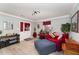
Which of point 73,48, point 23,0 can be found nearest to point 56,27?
point 73,48

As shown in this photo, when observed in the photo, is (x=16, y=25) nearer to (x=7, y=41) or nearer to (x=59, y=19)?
(x=7, y=41)

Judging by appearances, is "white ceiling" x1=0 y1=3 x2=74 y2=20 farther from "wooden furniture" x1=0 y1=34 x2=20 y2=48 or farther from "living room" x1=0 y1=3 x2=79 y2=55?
"wooden furniture" x1=0 y1=34 x2=20 y2=48

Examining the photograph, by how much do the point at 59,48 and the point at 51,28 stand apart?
2.97 metres

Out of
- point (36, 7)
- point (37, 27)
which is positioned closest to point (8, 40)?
point (36, 7)

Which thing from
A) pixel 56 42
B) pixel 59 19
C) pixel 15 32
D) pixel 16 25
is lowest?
pixel 56 42

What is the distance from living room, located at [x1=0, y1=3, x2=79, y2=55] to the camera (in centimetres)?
303

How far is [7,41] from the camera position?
13.9ft

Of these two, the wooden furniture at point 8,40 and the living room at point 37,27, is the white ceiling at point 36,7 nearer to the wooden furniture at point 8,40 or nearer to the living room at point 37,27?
the living room at point 37,27

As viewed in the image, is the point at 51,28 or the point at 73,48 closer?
the point at 73,48

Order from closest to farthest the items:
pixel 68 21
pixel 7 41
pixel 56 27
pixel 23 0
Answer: pixel 23 0 < pixel 7 41 < pixel 68 21 < pixel 56 27

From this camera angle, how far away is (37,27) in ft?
21.6

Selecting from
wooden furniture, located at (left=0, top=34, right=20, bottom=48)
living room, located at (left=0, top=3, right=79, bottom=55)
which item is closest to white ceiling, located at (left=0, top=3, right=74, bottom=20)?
living room, located at (left=0, top=3, right=79, bottom=55)

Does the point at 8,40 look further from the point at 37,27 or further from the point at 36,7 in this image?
the point at 37,27

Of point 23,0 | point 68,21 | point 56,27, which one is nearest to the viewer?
point 23,0
